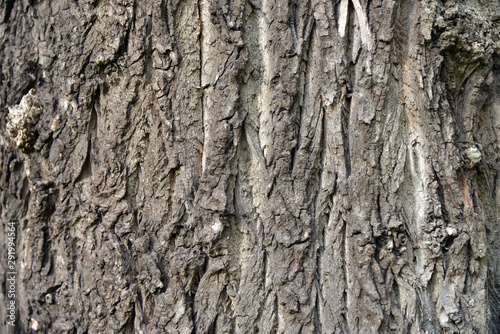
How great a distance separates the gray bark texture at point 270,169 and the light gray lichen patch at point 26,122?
209 millimetres

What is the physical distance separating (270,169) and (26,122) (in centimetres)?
104

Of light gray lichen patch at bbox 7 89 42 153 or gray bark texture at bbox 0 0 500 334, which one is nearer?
gray bark texture at bbox 0 0 500 334

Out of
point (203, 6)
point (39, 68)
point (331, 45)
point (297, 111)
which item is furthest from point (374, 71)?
point (39, 68)

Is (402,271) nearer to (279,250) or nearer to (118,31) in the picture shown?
(279,250)

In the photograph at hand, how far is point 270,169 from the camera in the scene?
4.59 feet

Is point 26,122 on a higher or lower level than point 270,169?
→ higher

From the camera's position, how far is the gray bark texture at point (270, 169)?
4.55ft

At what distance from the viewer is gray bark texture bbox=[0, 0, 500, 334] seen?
4.55 ft

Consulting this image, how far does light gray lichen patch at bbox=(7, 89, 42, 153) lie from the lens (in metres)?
1.58

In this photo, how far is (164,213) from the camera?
142 cm

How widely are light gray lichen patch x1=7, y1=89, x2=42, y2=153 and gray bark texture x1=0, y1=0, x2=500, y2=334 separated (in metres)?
0.21

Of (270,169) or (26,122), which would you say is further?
(26,122)

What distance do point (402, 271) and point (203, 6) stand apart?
1.22m

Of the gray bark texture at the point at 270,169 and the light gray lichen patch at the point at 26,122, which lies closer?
the gray bark texture at the point at 270,169
